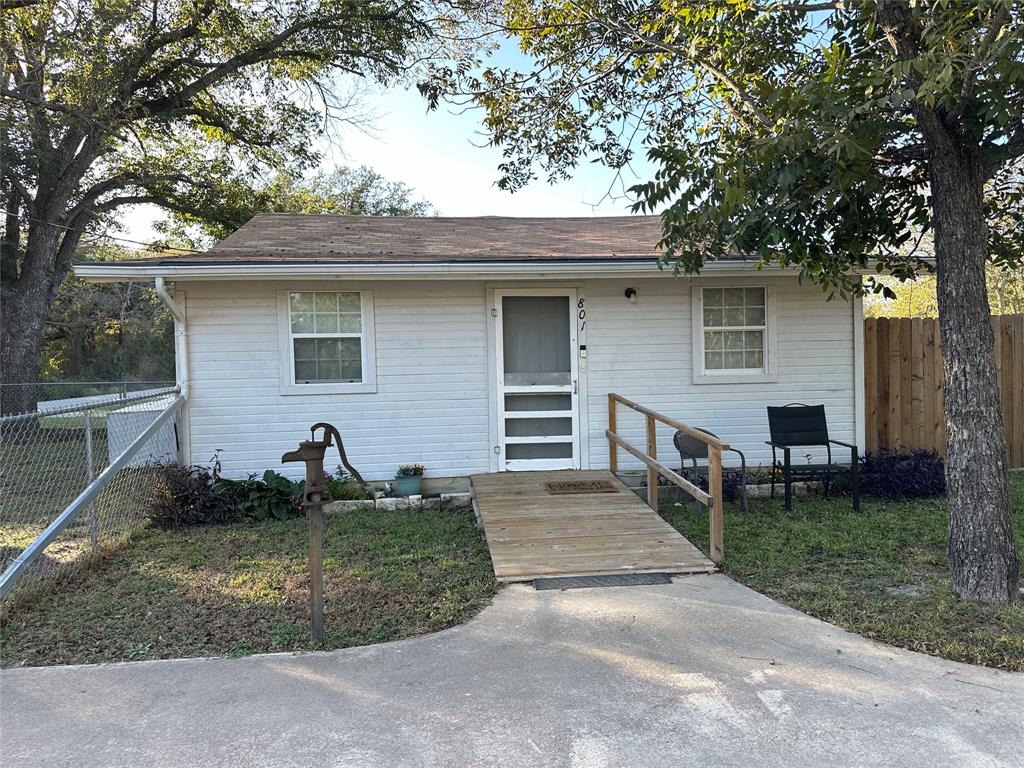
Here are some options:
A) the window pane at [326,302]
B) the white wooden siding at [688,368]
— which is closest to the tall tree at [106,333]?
the window pane at [326,302]

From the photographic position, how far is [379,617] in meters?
3.96

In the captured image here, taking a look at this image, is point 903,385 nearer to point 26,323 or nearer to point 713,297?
point 713,297

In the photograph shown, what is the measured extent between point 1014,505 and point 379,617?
620 cm

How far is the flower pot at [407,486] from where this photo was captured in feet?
23.6

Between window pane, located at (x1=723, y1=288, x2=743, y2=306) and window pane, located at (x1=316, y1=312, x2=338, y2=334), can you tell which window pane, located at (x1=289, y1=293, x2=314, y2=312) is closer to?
window pane, located at (x1=316, y1=312, x2=338, y2=334)

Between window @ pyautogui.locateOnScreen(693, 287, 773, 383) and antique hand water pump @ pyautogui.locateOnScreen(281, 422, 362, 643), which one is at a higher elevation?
window @ pyautogui.locateOnScreen(693, 287, 773, 383)

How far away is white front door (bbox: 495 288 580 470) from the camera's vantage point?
7.54 metres

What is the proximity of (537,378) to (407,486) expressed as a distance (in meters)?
1.87

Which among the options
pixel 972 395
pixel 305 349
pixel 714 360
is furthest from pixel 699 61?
pixel 305 349

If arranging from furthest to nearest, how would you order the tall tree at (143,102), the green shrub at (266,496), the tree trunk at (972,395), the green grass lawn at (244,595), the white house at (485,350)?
the tall tree at (143,102)
the white house at (485,350)
the green shrub at (266,496)
the tree trunk at (972,395)
the green grass lawn at (244,595)

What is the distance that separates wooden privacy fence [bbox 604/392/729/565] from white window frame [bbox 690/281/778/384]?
93 cm

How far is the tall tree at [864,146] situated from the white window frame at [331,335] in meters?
2.97

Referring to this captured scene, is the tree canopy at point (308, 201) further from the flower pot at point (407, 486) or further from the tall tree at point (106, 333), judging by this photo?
the flower pot at point (407, 486)

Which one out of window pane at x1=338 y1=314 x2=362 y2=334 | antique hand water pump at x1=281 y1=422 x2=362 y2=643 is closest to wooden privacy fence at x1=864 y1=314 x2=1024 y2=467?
window pane at x1=338 y1=314 x2=362 y2=334
